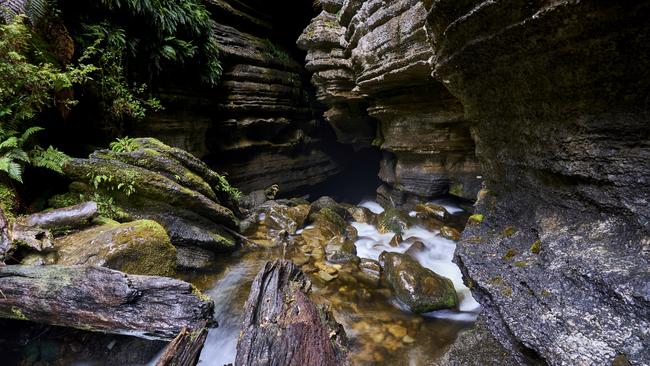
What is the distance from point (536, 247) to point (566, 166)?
2.47 feet

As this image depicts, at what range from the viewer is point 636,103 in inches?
76.8

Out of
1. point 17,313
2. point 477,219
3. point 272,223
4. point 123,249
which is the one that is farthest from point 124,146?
point 477,219

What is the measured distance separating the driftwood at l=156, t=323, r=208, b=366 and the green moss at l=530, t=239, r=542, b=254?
3155 mm

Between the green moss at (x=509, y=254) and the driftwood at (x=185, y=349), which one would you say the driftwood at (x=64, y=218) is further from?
the green moss at (x=509, y=254)

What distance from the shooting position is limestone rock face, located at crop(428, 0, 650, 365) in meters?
1.75

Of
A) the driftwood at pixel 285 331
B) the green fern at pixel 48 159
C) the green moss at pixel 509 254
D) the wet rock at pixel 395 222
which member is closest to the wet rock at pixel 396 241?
the wet rock at pixel 395 222

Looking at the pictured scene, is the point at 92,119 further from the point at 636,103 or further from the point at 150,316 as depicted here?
the point at 636,103

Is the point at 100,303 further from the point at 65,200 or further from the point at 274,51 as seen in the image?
the point at 274,51

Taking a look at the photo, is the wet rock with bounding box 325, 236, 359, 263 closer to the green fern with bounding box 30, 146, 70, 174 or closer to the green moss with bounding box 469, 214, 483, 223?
the green moss with bounding box 469, 214, 483, 223

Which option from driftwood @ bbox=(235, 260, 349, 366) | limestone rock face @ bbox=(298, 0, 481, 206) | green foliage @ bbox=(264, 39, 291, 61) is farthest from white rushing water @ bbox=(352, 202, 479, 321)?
green foliage @ bbox=(264, 39, 291, 61)

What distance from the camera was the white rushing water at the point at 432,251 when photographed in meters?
3.95

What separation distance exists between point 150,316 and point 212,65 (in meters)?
7.24

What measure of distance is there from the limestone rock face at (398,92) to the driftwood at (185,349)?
491 centimetres

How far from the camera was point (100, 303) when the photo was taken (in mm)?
2824
